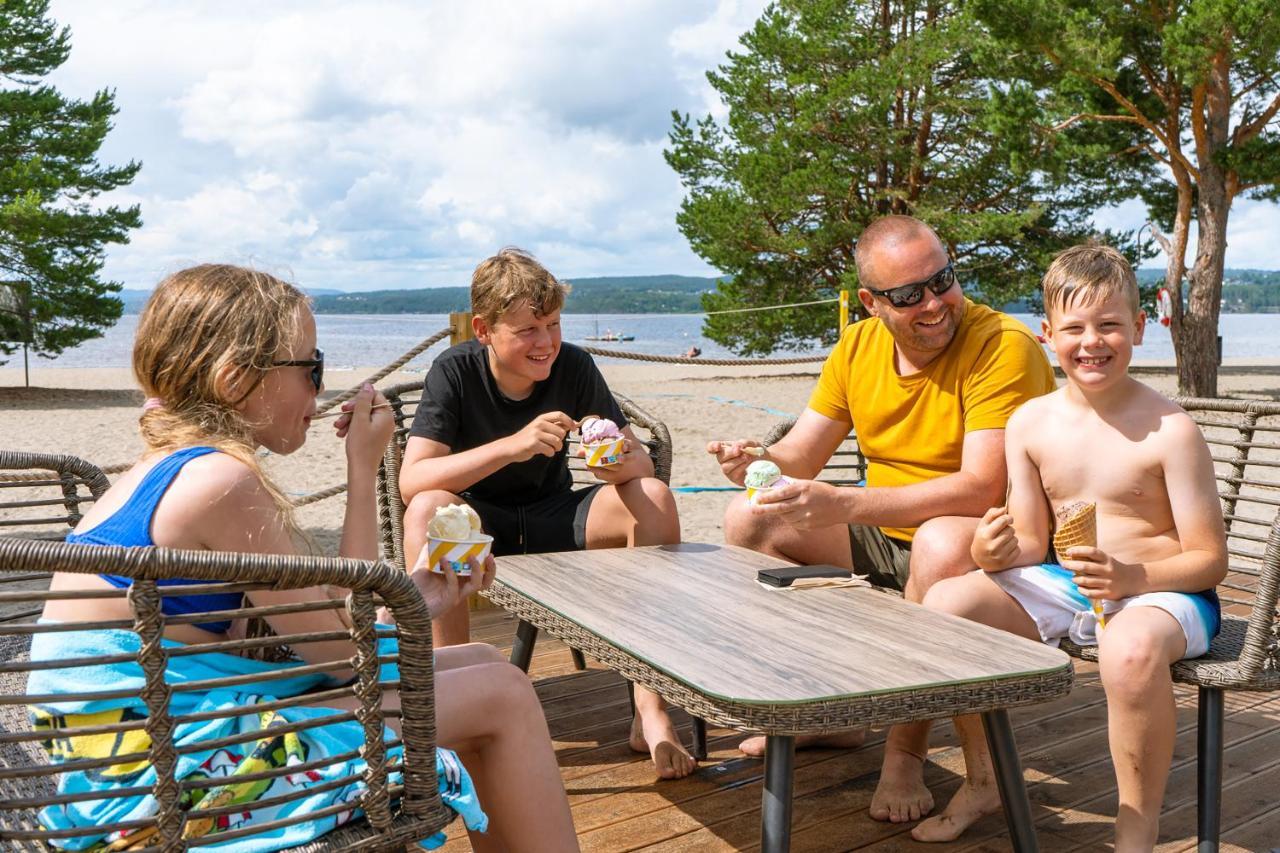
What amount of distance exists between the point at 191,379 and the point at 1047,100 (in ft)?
53.1

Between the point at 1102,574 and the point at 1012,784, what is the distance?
430 mm

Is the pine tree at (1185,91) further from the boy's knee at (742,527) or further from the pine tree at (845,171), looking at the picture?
the boy's knee at (742,527)

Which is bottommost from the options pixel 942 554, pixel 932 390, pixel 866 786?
pixel 866 786

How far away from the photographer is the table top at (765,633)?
68.5 inches

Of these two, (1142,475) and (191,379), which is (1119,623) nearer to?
(1142,475)

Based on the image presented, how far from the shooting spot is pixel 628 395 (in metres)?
18.6

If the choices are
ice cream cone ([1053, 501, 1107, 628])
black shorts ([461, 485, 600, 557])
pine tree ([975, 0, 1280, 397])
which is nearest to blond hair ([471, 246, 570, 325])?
black shorts ([461, 485, 600, 557])

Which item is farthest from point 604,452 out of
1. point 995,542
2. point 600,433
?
point 995,542

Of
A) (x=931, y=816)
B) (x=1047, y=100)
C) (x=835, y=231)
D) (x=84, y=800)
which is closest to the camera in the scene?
(x=84, y=800)

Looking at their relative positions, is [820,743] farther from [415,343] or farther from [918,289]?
[415,343]

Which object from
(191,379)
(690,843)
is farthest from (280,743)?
(690,843)

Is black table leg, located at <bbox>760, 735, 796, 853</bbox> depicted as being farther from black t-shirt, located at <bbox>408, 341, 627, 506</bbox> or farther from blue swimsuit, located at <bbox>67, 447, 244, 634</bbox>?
black t-shirt, located at <bbox>408, 341, 627, 506</bbox>

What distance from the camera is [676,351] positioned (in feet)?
149

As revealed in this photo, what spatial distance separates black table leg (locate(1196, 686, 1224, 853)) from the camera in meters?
2.18
